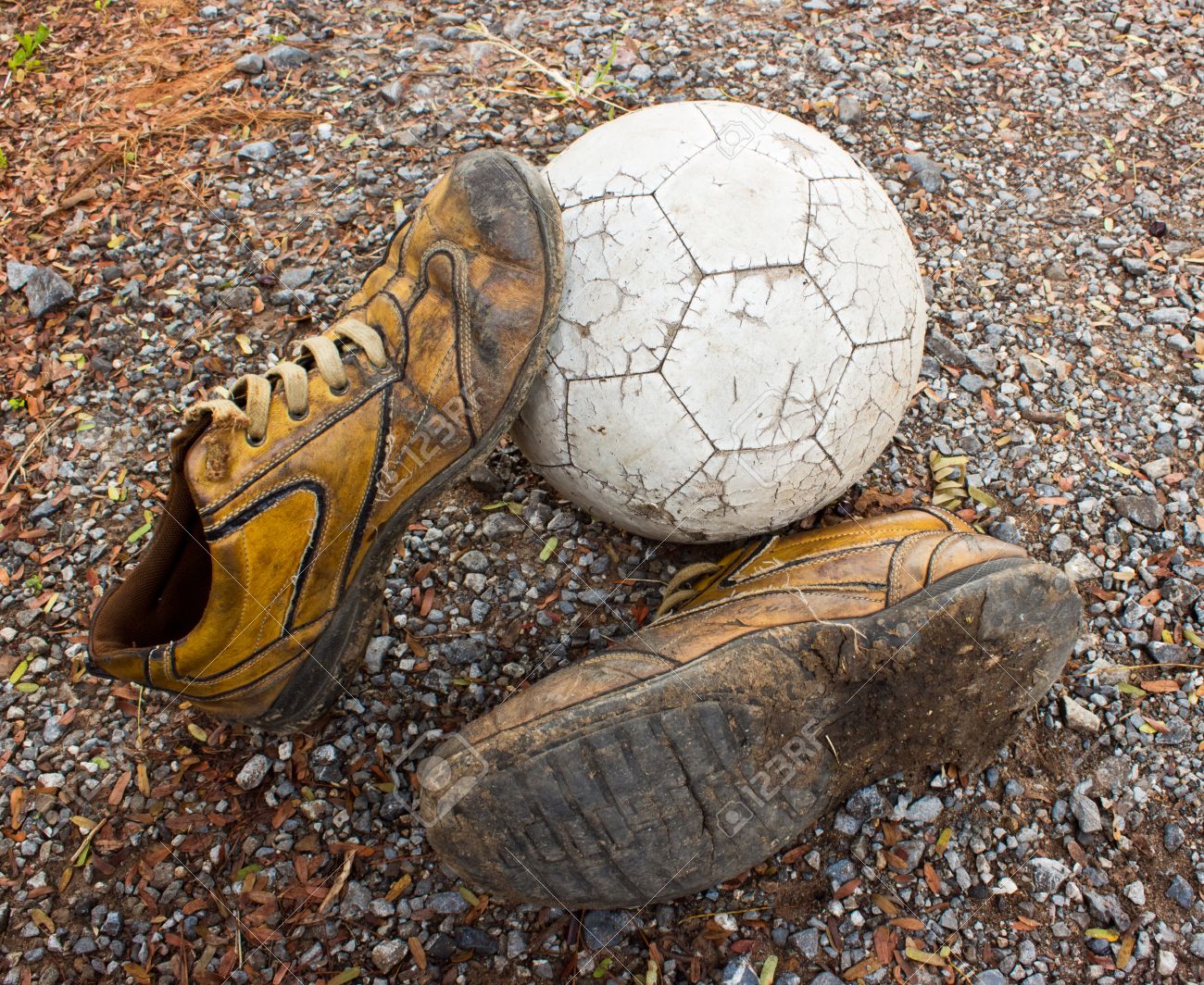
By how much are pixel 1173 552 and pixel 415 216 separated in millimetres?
2694

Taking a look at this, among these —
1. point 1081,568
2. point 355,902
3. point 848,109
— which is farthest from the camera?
point 848,109

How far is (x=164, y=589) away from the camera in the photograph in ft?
8.69

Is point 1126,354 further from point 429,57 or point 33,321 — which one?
point 33,321

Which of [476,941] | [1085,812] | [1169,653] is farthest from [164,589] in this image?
[1169,653]

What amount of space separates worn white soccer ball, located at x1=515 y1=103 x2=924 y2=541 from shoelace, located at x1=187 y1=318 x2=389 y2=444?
49 cm

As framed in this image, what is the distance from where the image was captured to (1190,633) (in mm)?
3045

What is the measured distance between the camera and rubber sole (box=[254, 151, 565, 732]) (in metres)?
2.52

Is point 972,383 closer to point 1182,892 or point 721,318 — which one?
point 721,318

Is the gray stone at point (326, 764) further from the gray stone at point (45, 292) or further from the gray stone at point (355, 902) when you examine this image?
the gray stone at point (45, 292)

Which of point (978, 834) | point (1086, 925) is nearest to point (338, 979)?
point (978, 834)

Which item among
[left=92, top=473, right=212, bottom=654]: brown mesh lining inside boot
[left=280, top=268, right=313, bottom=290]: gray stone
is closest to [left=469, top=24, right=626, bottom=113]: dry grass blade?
[left=280, top=268, right=313, bottom=290]: gray stone

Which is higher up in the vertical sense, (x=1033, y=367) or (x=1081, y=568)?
(x=1033, y=367)

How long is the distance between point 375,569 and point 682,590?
37.5 inches

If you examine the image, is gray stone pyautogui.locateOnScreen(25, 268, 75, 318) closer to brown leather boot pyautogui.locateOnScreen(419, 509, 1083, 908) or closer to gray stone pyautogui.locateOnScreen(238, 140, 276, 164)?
gray stone pyautogui.locateOnScreen(238, 140, 276, 164)
